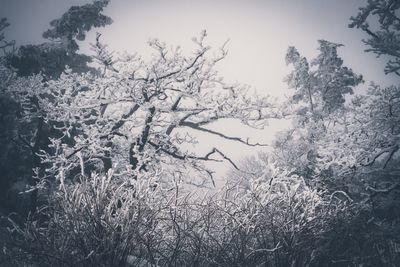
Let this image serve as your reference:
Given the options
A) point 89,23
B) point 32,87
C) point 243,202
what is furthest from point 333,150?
point 89,23

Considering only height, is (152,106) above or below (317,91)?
below

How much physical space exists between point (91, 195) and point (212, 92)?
19.0 ft

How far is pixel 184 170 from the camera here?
1128 cm

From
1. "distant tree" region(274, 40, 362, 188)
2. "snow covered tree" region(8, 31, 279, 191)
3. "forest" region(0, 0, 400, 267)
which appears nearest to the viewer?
"forest" region(0, 0, 400, 267)

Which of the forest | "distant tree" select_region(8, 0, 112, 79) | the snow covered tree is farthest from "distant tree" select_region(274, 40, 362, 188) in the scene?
"distant tree" select_region(8, 0, 112, 79)

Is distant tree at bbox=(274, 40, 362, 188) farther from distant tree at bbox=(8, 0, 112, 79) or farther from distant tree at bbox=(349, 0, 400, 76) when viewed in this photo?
distant tree at bbox=(8, 0, 112, 79)

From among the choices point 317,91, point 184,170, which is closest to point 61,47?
point 184,170

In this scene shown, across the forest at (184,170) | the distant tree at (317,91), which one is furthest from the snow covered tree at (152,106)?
the distant tree at (317,91)

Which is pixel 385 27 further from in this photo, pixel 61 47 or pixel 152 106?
pixel 61 47

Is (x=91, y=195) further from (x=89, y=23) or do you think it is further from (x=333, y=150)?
(x=89, y=23)

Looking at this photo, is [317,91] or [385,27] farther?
[317,91]

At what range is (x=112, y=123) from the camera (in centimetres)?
935

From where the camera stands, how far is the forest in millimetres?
4398

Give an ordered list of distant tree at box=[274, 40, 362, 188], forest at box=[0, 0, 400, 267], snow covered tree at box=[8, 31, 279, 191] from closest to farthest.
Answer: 1. forest at box=[0, 0, 400, 267]
2. snow covered tree at box=[8, 31, 279, 191]
3. distant tree at box=[274, 40, 362, 188]
